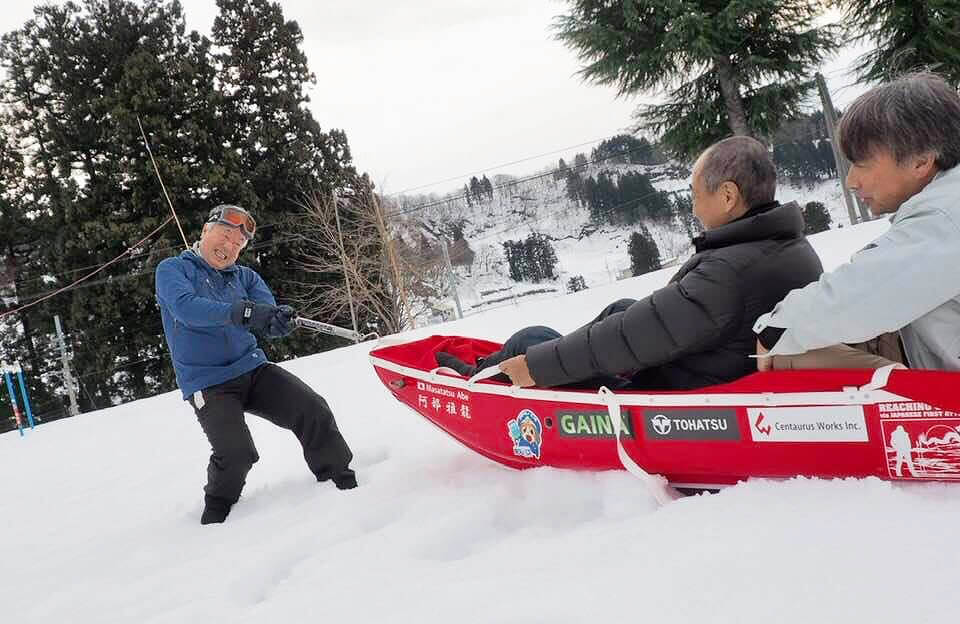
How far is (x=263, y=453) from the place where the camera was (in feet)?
15.2

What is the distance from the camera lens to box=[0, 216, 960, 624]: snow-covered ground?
4.90 ft

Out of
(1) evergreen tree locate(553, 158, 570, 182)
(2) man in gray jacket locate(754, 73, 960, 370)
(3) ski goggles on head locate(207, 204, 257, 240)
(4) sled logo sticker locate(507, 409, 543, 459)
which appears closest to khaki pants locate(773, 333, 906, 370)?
(2) man in gray jacket locate(754, 73, 960, 370)

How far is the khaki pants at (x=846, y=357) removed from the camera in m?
1.83

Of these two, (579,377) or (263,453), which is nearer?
(579,377)

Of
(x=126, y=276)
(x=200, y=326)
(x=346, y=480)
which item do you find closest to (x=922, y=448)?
(x=346, y=480)

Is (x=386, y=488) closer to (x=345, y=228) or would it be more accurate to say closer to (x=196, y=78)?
(x=345, y=228)

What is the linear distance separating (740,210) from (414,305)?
22.5m

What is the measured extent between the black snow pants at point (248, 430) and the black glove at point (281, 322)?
296 millimetres

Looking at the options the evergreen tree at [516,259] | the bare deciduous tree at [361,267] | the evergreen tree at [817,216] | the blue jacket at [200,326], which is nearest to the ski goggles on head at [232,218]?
the blue jacket at [200,326]

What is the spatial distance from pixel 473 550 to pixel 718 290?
1.19 m

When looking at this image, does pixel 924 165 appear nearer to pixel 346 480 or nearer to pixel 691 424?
pixel 691 424

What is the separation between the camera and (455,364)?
3.02m

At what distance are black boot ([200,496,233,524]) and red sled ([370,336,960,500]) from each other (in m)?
1.26

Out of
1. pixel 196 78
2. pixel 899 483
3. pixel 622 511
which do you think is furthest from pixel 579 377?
pixel 196 78
